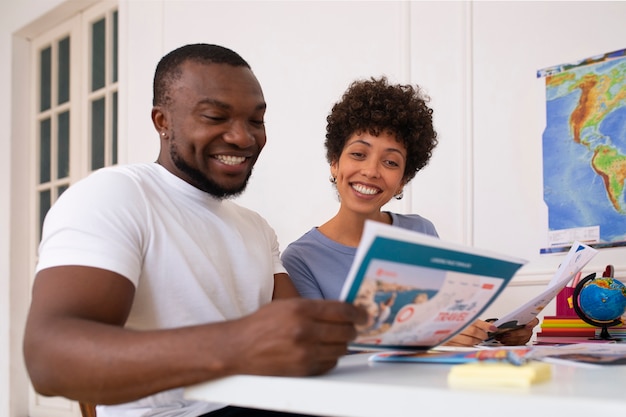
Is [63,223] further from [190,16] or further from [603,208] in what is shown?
[190,16]

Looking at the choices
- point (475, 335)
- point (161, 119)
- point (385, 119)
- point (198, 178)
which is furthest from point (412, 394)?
point (385, 119)

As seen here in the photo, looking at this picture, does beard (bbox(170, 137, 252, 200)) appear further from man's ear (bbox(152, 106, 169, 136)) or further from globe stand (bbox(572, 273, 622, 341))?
globe stand (bbox(572, 273, 622, 341))

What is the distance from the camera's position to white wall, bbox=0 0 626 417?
2.76 metres

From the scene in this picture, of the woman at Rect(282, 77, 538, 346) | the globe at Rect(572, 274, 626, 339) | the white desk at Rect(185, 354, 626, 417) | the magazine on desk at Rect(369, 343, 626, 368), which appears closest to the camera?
the white desk at Rect(185, 354, 626, 417)

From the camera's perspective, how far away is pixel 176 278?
4.15ft

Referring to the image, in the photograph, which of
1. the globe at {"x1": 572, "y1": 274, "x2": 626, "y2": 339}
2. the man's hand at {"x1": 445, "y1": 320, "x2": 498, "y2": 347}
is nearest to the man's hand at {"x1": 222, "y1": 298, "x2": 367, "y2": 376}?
the man's hand at {"x1": 445, "y1": 320, "x2": 498, "y2": 347}

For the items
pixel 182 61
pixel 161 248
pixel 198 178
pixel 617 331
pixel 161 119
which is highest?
pixel 182 61

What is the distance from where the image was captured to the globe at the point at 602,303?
6.40 ft

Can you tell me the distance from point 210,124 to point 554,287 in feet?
2.65

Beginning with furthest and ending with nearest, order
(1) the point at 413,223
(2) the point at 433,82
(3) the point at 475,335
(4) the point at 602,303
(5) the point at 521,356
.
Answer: (2) the point at 433,82 → (1) the point at 413,223 → (4) the point at 602,303 → (3) the point at 475,335 → (5) the point at 521,356

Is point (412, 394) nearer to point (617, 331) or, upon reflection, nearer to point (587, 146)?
point (617, 331)

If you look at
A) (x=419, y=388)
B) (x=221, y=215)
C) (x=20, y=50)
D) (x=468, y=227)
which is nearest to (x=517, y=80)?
(x=468, y=227)

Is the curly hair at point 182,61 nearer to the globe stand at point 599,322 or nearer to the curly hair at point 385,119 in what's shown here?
the curly hair at point 385,119

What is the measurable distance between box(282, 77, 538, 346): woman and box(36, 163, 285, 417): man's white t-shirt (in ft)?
1.92
